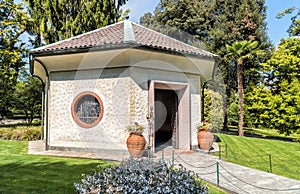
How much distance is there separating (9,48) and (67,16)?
8969 millimetres

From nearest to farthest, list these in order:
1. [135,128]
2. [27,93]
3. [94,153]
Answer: [135,128], [94,153], [27,93]

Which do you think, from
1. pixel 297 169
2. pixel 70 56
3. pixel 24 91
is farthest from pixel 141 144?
pixel 24 91

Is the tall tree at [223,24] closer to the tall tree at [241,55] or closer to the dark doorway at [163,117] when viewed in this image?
the tall tree at [241,55]

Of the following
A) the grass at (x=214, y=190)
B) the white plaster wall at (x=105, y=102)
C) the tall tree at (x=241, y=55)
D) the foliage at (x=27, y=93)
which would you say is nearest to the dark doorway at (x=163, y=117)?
the white plaster wall at (x=105, y=102)

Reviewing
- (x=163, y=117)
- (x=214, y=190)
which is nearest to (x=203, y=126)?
(x=163, y=117)

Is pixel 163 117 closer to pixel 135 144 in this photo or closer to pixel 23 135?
pixel 135 144

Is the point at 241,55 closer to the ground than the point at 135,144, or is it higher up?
higher up

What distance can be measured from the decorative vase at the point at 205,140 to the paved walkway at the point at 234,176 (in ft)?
3.11

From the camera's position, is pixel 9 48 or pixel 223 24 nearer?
pixel 9 48

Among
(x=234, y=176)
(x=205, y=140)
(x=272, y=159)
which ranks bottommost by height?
(x=272, y=159)

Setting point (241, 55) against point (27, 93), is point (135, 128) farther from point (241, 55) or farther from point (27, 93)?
point (27, 93)

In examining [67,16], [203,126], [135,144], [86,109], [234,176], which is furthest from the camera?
[67,16]

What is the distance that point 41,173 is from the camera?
594 centimetres

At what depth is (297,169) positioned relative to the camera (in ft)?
24.0
